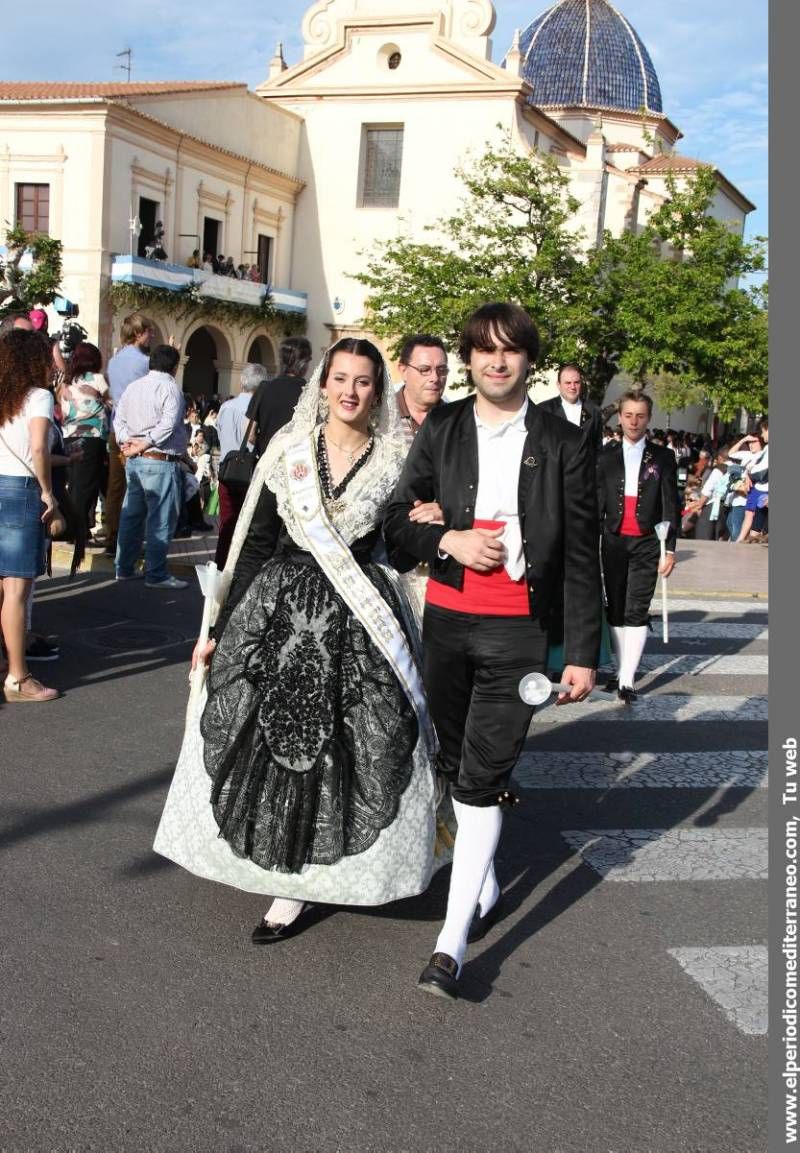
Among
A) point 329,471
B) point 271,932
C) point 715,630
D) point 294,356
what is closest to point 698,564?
point 715,630

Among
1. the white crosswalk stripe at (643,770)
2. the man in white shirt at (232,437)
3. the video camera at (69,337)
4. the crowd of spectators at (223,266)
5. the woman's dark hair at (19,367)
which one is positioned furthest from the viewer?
the crowd of spectators at (223,266)

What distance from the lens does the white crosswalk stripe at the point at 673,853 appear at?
4668 mm

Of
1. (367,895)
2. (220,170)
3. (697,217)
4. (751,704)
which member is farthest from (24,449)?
(220,170)

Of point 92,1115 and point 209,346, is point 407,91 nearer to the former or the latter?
point 209,346

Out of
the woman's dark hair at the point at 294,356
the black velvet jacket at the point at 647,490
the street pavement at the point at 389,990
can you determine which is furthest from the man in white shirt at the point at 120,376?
the street pavement at the point at 389,990

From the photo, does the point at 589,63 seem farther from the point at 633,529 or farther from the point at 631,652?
the point at 631,652

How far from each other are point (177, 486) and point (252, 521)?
21.4ft

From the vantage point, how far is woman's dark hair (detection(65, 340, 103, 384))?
1002 cm

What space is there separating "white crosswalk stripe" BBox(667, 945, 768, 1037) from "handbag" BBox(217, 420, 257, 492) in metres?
5.48

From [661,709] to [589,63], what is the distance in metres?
54.9

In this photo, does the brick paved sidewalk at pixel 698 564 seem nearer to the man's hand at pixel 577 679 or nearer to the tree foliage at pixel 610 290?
the man's hand at pixel 577 679

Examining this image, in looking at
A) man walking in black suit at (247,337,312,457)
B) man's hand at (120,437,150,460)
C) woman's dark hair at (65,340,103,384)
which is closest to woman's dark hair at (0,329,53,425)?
man walking in black suit at (247,337,312,457)

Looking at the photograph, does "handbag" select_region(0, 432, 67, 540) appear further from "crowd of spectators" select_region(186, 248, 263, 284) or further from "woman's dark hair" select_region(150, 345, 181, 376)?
"crowd of spectators" select_region(186, 248, 263, 284)

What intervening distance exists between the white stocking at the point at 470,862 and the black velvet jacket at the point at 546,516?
56cm
